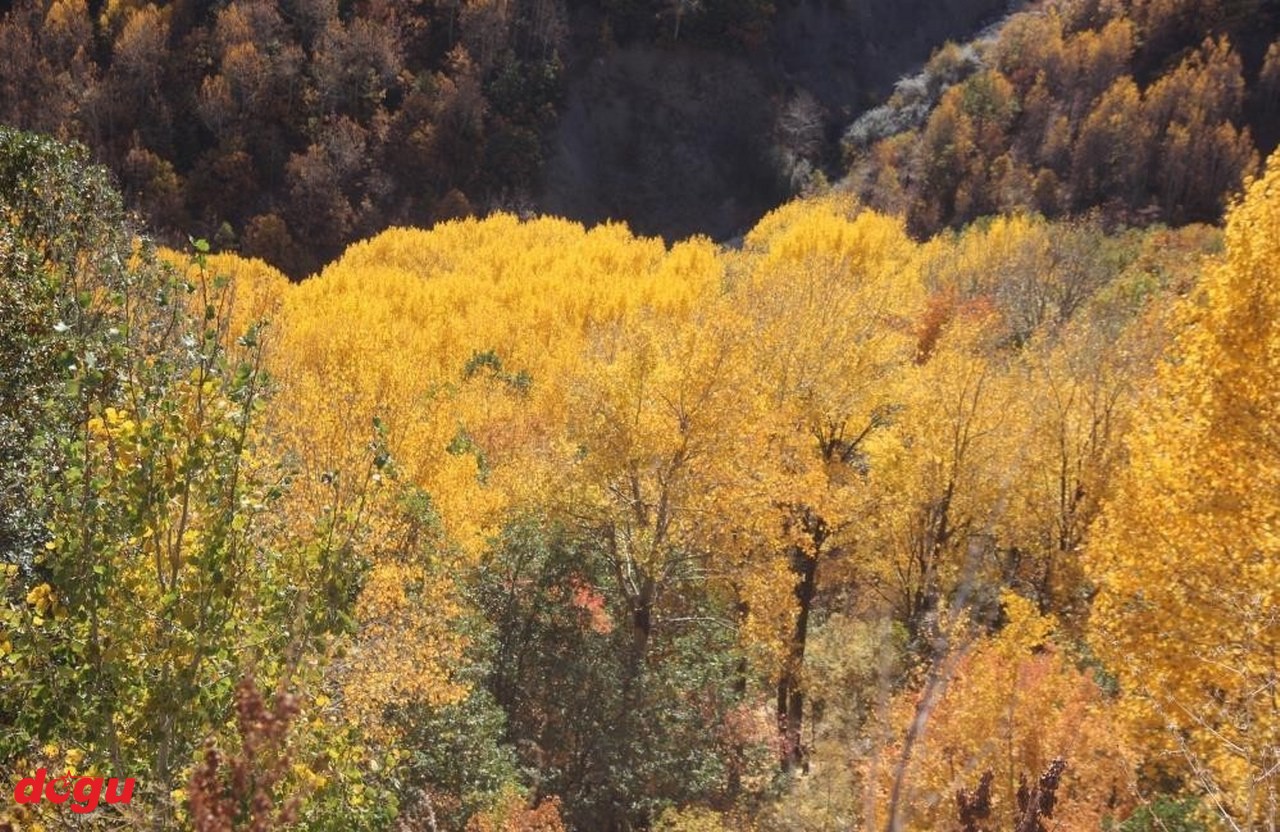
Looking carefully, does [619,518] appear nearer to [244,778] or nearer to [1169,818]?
[1169,818]

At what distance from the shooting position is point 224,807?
2.85m

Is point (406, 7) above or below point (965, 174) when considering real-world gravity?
above

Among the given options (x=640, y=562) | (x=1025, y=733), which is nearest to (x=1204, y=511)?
(x=1025, y=733)

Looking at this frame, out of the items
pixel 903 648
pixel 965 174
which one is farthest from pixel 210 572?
pixel 965 174

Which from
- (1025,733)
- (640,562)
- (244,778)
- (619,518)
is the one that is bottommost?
(244,778)

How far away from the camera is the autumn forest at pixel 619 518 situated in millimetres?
5281

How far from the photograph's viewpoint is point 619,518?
17.2m

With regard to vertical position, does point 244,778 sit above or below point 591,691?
below

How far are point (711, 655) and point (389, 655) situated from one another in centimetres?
712

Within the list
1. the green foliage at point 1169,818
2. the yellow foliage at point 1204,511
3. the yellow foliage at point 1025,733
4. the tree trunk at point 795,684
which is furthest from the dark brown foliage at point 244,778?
the tree trunk at point 795,684

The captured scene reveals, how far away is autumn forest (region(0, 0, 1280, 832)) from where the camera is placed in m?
5.28

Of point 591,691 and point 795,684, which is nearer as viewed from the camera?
point 591,691

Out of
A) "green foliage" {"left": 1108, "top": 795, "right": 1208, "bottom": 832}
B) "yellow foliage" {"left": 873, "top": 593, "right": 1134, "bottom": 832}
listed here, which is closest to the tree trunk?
"yellow foliage" {"left": 873, "top": 593, "right": 1134, "bottom": 832}

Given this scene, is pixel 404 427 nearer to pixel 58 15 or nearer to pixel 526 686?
pixel 526 686
